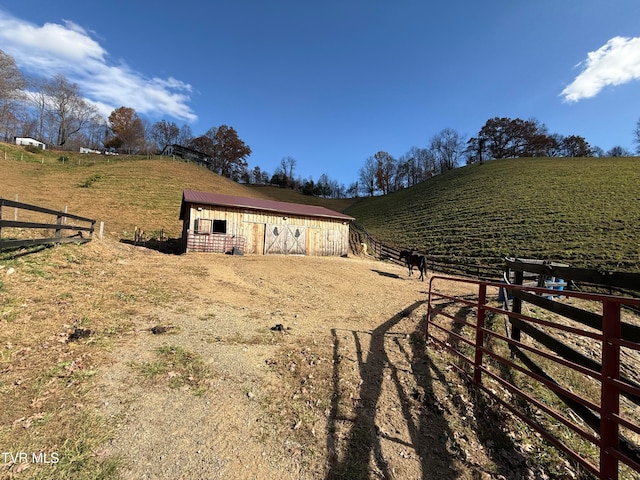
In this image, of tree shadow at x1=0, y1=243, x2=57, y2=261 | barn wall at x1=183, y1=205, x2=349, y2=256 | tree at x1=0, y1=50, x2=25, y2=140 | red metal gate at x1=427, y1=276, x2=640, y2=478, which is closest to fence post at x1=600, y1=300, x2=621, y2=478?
red metal gate at x1=427, y1=276, x2=640, y2=478

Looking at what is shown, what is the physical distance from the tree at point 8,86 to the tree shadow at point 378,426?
63.5 m

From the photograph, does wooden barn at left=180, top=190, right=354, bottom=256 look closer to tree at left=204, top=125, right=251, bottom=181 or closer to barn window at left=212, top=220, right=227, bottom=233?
barn window at left=212, top=220, right=227, bottom=233

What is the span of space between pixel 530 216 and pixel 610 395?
33.5m

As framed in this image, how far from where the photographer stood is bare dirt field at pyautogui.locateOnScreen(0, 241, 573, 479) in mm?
2762

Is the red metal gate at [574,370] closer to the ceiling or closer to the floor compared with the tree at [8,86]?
closer to the floor

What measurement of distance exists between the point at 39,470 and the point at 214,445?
132 cm

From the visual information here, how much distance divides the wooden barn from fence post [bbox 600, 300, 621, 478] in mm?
17934

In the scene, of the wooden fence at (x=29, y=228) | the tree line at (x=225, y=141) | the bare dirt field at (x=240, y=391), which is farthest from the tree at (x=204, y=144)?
the bare dirt field at (x=240, y=391)

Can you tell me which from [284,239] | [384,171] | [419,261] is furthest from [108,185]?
[384,171]

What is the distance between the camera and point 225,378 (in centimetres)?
403

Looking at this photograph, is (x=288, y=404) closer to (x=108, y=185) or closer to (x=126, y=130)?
(x=108, y=185)

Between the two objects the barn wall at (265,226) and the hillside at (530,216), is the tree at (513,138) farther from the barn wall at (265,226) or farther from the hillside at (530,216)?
the barn wall at (265,226)

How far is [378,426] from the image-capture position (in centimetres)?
335

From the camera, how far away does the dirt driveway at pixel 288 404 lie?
275 cm
